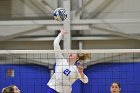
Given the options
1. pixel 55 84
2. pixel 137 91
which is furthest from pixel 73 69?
pixel 137 91

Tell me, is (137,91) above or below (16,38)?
below

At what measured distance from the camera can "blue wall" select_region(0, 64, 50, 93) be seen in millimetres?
6875

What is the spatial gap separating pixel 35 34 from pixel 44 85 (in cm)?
110

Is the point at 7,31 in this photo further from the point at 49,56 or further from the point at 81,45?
the point at 81,45

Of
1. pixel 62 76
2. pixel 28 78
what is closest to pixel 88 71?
pixel 28 78

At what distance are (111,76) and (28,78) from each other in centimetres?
167

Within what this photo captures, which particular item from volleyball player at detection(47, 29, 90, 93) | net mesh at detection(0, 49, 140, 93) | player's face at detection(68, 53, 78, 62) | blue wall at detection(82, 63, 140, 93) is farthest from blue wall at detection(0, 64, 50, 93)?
player's face at detection(68, 53, 78, 62)

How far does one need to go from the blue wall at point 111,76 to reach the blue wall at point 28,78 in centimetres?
85

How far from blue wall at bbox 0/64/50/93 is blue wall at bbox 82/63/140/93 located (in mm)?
854

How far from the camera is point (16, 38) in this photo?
721 cm

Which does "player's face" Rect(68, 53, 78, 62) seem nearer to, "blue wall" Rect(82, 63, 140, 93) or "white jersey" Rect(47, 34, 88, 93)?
"white jersey" Rect(47, 34, 88, 93)

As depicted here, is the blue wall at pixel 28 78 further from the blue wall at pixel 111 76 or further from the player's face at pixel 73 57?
the player's face at pixel 73 57

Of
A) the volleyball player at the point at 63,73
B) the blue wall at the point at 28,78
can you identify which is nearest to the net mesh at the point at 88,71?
the blue wall at the point at 28,78

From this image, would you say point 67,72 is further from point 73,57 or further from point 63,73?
point 73,57
